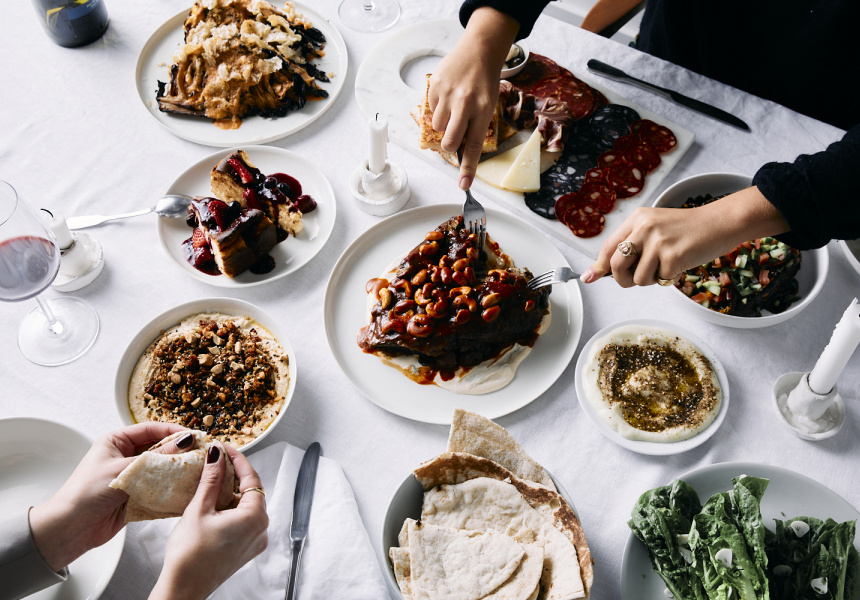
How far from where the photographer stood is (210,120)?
279 centimetres

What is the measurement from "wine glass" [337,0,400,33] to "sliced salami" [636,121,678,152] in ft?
4.43

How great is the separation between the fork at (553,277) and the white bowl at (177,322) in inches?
33.9

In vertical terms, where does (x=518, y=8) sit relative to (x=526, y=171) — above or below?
above

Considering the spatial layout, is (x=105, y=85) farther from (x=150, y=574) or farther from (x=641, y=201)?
(x=641, y=201)

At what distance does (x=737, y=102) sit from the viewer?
8.95ft

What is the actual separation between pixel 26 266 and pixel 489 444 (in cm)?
150

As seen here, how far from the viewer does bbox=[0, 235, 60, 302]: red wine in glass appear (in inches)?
72.7

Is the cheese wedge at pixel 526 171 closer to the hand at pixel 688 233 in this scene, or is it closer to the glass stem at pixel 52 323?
the hand at pixel 688 233

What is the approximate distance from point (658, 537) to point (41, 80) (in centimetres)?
321

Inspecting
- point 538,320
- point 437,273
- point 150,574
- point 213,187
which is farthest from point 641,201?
Result: point 150,574

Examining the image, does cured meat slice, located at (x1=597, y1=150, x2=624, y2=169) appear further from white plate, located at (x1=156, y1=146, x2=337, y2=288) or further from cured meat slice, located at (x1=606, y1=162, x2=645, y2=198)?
white plate, located at (x1=156, y1=146, x2=337, y2=288)

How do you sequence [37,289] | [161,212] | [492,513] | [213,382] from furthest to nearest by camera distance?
1. [161,212]
2. [213,382]
3. [37,289]
4. [492,513]

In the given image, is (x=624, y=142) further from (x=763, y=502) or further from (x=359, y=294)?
(x=763, y=502)

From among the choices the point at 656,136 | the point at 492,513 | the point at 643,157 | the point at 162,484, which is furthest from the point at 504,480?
the point at 656,136
